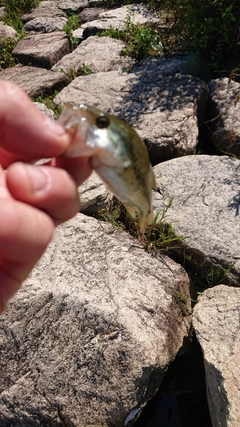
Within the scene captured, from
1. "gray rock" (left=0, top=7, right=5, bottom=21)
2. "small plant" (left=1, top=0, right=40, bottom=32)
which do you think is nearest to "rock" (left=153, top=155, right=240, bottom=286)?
"small plant" (left=1, top=0, right=40, bottom=32)

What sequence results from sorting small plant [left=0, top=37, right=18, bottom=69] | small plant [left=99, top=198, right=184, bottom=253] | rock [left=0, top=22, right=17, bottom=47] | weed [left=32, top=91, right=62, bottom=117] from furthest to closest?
1. rock [left=0, top=22, right=17, bottom=47]
2. small plant [left=0, top=37, right=18, bottom=69]
3. weed [left=32, top=91, right=62, bottom=117]
4. small plant [left=99, top=198, right=184, bottom=253]

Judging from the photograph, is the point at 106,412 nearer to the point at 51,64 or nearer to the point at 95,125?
the point at 95,125

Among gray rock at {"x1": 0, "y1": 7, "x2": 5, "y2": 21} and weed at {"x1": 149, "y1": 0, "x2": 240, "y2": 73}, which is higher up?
weed at {"x1": 149, "y1": 0, "x2": 240, "y2": 73}

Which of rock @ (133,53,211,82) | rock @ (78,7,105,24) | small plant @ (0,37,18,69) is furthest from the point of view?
rock @ (78,7,105,24)

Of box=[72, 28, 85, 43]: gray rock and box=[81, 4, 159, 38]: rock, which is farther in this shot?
box=[72, 28, 85, 43]: gray rock

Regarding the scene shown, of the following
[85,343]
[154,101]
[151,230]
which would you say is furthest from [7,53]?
[85,343]

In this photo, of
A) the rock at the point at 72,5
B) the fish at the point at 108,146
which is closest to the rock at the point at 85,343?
the fish at the point at 108,146

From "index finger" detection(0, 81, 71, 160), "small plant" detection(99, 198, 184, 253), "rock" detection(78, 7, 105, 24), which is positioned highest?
"index finger" detection(0, 81, 71, 160)

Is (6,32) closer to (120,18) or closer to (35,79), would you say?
(120,18)

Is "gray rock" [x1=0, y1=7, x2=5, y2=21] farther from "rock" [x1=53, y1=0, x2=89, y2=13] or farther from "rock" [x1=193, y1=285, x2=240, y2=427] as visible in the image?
"rock" [x1=193, y1=285, x2=240, y2=427]
